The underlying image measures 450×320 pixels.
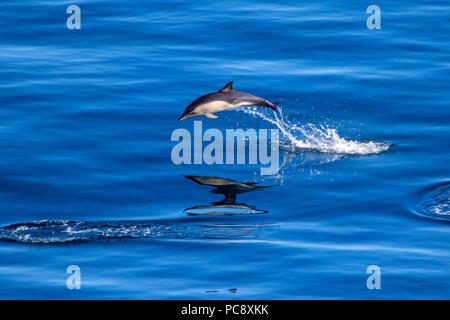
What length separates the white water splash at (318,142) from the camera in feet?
88.2

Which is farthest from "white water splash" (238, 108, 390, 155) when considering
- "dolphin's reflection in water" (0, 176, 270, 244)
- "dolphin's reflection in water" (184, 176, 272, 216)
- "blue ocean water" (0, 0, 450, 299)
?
"dolphin's reflection in water" (0, 176, 270, 244)

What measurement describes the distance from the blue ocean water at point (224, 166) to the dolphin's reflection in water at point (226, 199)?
66 millimetres

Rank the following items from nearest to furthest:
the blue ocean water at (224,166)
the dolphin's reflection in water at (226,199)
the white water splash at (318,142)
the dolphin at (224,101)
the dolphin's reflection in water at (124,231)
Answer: the blue ocean water at (224,166)
the dolphin's reflection in water at (124,231)
the dolphin's reflection in water at (226,199)
the dolphin at (224,101)
the white water splash at (318,142)

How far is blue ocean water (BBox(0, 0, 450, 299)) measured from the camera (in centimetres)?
1944

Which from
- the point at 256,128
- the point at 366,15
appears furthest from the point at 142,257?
the point at 366,15

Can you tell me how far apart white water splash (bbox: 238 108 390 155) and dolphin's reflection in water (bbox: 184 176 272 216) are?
3088mm

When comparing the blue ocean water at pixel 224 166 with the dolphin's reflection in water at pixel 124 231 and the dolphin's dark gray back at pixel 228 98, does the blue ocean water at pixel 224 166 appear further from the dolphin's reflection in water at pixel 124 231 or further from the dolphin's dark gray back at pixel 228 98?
the dolphin's dark gray back at pixel 228 98

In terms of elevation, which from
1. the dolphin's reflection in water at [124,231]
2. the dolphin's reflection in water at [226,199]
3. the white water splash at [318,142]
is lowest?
the dolphin's reflection in water at [124,231]

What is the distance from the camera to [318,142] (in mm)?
27766

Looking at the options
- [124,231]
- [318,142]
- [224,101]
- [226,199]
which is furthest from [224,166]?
[124,231]

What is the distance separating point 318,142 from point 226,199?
16.8ft

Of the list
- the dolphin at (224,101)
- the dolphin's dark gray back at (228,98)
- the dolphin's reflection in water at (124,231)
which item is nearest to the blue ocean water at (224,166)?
the dolphin's reflection in water at (124,231)

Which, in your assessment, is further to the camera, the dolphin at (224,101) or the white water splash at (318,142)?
the white water splash at (318,142)

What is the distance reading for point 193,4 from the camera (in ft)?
134
